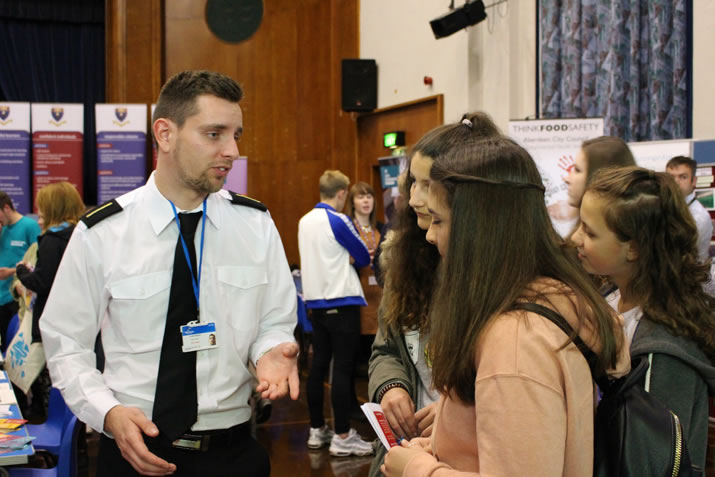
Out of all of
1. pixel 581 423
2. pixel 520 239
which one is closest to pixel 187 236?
pixel 520 239

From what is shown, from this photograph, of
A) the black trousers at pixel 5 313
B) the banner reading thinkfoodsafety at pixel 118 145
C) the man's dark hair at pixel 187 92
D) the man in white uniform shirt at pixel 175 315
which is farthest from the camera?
the banner reading thinkfoodsafety at pixel 118 145

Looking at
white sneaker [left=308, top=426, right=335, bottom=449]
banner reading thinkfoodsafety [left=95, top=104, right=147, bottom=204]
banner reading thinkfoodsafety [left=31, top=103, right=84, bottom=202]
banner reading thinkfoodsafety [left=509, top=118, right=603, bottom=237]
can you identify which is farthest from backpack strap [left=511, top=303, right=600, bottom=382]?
banner reading thinkfoodsafety [left=31, top=103, right=84, bottom=202]

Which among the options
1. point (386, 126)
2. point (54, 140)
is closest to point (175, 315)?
point (54, 140)

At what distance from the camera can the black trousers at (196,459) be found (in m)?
1.74

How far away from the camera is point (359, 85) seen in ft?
29.3

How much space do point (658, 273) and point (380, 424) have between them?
74cm

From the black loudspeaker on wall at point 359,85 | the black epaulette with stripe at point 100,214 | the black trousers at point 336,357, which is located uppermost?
the black loudspeaker on wall at point 359,85

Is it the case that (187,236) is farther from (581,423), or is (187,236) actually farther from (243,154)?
(243,154)

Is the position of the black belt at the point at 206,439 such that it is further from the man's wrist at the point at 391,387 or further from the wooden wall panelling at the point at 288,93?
the wooden wall panelling at the point at 288,93

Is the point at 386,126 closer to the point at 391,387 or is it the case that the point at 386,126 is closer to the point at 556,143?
the point at 556,143

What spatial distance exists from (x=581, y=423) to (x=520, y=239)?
29cm

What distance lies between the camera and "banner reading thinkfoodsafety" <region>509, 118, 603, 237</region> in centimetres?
522

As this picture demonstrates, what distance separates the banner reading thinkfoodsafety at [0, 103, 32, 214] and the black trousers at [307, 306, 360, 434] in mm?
4953

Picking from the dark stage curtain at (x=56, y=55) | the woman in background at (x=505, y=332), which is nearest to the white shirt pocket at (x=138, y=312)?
the woman in background at (x=505, y=332)
